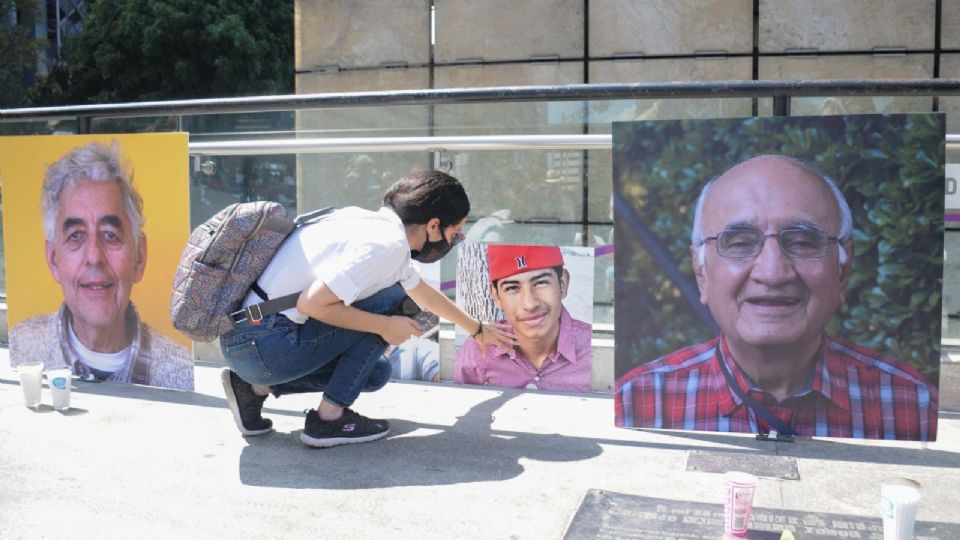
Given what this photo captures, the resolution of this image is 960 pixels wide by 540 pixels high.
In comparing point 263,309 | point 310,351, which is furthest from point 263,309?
point 310,351

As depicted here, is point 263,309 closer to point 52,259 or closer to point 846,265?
point 52,259

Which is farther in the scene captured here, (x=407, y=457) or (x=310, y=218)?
(x=310, y=218)

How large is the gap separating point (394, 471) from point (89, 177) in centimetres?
256

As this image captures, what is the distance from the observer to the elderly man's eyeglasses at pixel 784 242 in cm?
362

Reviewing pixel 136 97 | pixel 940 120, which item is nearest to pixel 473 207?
pixel 940 120

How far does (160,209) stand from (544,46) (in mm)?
4913

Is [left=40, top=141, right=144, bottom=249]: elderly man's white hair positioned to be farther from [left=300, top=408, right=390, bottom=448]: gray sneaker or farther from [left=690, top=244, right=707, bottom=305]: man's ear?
[left=690, top=244, right=707, bottom=305]: man's ear

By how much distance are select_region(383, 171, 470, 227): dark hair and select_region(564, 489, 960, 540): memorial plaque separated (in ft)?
4.24

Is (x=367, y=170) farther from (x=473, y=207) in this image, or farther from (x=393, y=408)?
(x=393, y=408)

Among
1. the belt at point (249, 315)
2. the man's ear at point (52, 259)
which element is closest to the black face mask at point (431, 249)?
the belt at point (249, 315)

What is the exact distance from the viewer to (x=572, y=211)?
4.83m

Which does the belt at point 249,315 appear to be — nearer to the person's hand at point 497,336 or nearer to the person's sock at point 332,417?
the person's sock at point 332,417

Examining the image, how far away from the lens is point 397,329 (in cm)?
356

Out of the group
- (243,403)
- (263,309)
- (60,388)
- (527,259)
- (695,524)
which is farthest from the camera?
(527,259)
